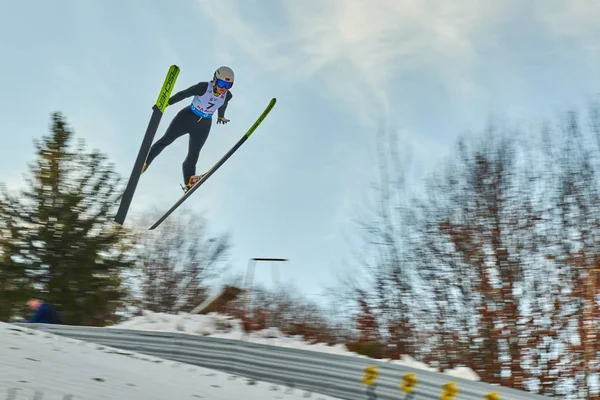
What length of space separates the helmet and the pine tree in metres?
5.38

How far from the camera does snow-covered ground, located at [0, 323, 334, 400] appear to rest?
4.06m

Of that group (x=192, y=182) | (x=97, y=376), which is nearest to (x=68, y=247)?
(x=192, y=182)

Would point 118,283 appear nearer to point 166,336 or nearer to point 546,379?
point 166,336

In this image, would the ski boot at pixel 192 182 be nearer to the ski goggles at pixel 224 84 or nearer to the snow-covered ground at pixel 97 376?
the ski goggles at pixel 224 84

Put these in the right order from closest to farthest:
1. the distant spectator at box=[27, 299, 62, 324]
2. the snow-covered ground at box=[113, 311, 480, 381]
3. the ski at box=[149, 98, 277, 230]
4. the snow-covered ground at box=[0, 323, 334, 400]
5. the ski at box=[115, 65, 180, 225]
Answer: the snow-covered ground at box=[0, 323, 334, 400] → the snow-covered ground at box=[113, 311, 480, 381] → the distant spectator at box=[27, 299, 62, 324] → the ski at box=[115, 65, 180, 225] → the ski at box=[149, 98, 277, 230]

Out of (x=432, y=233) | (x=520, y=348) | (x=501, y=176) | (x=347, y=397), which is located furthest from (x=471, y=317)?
(x=347, y=397)

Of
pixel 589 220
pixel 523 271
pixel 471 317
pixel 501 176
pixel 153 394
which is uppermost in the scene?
pixel 501 176

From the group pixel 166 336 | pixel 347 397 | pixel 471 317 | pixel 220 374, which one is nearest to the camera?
pixel 347 397

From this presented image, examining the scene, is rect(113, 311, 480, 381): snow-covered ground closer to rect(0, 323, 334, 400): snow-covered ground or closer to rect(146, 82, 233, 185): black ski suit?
rect(0, 323, 334, 400): snow-covered ground

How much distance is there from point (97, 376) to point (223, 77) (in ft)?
21.6

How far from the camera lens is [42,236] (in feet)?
46.8

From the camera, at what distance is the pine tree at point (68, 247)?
45.1 ft

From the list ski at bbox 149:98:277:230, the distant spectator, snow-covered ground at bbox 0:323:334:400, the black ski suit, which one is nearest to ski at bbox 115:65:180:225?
the black ski suit

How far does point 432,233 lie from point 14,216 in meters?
9.32
